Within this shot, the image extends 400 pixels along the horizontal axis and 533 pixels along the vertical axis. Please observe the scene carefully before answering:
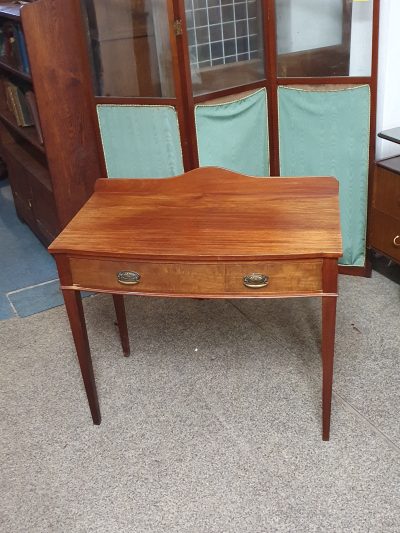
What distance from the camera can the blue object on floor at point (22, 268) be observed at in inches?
116

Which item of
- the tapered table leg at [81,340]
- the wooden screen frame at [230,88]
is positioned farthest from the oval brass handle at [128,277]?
the wooden screen frame at [230,88]

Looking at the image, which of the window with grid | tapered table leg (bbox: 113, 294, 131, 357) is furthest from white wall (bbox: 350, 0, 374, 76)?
tapered table leg (bbox: 113, 294, 131, 357)

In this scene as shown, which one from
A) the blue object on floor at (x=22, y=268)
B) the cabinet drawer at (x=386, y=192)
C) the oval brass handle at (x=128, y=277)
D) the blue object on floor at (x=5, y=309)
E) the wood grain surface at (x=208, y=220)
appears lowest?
the blue object on floor at (x=5, y=309)

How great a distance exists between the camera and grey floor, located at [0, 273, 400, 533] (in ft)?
5.81

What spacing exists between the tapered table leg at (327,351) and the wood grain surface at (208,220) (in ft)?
0.56

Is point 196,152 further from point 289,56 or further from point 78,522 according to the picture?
point 78,522

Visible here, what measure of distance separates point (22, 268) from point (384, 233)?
184cm

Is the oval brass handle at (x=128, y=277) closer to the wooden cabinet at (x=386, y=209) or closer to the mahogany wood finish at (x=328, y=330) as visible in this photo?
the mahogany wood finish at (x=328, y=330)

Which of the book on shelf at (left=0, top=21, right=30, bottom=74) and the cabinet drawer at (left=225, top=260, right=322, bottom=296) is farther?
the book on shelf at (left=0, top=21, right=30, bottom=74)

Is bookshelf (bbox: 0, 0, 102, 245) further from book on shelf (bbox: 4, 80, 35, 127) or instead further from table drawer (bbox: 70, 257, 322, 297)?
table drawer (bbox: 70, 257, 322, 297)

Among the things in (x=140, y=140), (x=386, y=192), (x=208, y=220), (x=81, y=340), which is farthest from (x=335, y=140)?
(x=81, y=340)

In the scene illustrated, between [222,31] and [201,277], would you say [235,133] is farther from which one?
[201,277]

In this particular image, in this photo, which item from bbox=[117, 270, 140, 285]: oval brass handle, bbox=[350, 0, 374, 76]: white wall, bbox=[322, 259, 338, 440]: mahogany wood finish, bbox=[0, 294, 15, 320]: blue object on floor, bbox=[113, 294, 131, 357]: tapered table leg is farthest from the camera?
bbox=[0, 294, 15, 320]: blue object on floor

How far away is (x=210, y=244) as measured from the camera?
1752mm
